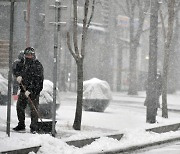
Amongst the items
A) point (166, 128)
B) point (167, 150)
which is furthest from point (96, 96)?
point (167, 150)

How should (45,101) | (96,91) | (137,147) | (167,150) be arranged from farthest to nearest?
(96,91) < (45,101) < (137,147) < (167,150)

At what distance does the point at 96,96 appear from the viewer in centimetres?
1936

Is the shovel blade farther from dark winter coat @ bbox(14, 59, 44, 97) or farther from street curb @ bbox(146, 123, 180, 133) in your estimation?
street curb @ bbox(146, 123, 180, 133)

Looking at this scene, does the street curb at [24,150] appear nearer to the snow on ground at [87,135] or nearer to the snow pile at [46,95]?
the snow on ground at [87,135]

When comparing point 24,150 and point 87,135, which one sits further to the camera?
point 87,135

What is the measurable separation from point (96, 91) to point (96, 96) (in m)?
0.32

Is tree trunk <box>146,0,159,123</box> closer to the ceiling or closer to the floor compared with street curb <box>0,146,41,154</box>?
closer to the ceiling

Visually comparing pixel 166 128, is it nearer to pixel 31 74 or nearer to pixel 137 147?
pixel 137 147

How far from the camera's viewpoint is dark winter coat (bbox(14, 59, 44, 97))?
466 inches

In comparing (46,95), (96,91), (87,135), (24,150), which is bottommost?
(87,135)

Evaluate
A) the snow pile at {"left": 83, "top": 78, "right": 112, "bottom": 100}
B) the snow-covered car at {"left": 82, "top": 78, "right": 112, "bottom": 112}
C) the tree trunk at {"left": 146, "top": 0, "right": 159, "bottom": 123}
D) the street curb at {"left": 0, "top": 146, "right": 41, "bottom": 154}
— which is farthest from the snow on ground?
the snow pile at {"left": 83, "top": 78, "right": 112, "bottom": 100}

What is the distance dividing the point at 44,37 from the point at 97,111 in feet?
36.5

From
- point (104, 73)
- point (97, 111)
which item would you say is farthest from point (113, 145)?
point (104, 73)

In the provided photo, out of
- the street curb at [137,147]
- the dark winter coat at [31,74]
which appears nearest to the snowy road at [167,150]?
the street curb at [137,147]
